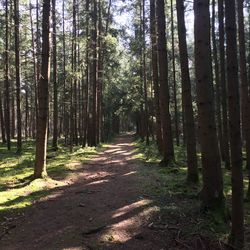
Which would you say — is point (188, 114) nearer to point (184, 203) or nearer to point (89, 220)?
point (184, 203)

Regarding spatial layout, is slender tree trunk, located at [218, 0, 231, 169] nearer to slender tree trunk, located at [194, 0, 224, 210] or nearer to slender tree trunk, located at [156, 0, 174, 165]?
slender tree trunk, located at [156, 0, 174, 165]

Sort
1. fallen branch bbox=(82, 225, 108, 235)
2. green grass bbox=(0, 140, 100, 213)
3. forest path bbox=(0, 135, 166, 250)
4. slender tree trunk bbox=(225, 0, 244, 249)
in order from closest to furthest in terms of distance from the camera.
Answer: slender tree trunk bbox=(225, 0, 244, 249) → forest path bbox=(0, 135, 166, 250) → fallen branch bbox=(82, 225, 108, 235) → green grass bbox=(0, 140, 100, 213)

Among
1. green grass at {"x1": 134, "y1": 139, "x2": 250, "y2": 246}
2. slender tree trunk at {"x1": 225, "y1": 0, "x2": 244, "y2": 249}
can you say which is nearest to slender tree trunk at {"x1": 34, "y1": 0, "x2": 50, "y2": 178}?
green grass at {"x1": 134, "y1": 139, "x2": 250, "y2": 246}

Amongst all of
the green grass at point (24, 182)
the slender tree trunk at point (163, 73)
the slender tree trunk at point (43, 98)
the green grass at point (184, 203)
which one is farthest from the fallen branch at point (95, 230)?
the slender tree trunk at point (163, 73)

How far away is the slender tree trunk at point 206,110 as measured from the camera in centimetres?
874

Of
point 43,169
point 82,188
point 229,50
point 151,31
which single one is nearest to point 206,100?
point 229,50

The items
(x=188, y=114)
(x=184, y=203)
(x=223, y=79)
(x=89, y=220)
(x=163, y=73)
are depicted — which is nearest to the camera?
(x=89, y=220)

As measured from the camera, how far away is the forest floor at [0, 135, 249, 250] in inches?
285

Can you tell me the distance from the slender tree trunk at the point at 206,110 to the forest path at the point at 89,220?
1359mm

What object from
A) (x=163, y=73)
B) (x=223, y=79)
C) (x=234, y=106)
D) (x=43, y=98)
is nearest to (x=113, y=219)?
(x=234, y=106)

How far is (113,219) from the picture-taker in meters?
8.41

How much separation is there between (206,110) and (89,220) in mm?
3386

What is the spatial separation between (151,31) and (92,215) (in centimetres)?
1764

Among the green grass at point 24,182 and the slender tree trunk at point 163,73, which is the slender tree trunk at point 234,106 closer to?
the green grass at point 24,182
